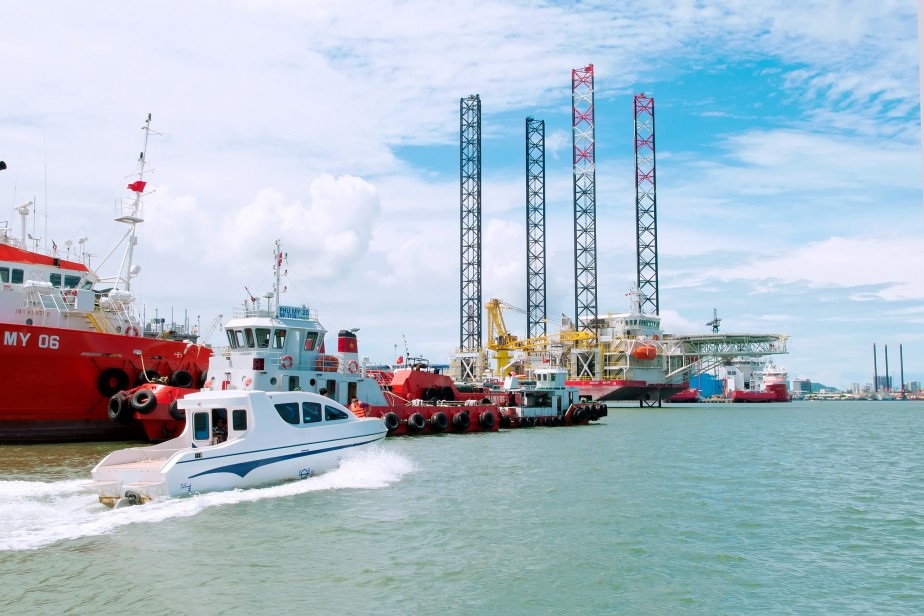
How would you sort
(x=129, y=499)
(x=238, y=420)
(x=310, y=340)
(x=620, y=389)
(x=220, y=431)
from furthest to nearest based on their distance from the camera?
(x=620, y=389) < (x=310, y=340) < (x=220, y=431) < (x=238, y=420) < (x=129, y=499)

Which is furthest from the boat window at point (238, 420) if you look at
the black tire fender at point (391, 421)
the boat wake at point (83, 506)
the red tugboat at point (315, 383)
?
the black tire fender at point (391, 421)

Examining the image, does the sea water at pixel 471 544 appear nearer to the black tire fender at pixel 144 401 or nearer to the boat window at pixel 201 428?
the boat window at pixel 201 428

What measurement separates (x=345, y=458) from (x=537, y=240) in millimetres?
76129

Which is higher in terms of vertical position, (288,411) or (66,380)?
(66,380)

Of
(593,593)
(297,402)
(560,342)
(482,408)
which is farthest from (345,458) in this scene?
(560,342)

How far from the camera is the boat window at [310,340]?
29453mm

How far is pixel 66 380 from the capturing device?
28531 mm

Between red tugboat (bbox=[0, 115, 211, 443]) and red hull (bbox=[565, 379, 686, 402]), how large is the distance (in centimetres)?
5525

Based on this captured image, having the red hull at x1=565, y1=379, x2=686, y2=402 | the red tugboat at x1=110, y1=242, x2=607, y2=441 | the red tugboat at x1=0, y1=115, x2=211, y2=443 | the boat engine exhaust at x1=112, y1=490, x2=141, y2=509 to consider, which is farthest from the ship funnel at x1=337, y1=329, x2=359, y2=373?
the red hull at x1=565, y1=379, x2=686, y2=402

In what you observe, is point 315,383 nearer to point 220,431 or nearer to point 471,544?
point 220,431

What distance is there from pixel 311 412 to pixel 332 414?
0.84 meters

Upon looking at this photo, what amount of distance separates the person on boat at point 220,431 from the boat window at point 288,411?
1303mm

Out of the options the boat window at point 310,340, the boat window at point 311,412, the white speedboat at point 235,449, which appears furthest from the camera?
the boat window at point 310,340

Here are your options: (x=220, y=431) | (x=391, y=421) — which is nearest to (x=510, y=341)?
(x=391, y=421)
